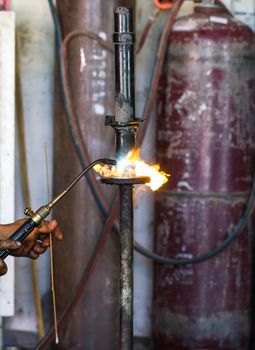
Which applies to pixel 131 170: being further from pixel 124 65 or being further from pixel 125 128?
pixel 124 65

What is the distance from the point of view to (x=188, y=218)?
3.13 meters

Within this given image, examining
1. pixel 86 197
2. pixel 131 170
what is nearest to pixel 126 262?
pixel 131 170

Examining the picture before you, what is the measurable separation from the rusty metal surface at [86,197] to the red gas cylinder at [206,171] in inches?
9.6

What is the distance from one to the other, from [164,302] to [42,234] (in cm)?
135

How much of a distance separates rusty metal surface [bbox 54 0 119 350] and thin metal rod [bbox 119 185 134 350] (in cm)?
148

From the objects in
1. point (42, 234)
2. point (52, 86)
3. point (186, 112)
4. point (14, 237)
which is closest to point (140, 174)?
point (14, 237)

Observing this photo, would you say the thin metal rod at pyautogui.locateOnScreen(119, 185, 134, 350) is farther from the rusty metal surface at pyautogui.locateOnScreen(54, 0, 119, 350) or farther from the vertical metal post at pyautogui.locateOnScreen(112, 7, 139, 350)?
the rusty metal surface at pyautogui.locateOnScreen(54, 0, 119, 350)

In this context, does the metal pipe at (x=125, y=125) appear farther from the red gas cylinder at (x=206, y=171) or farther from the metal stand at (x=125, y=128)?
the red gas cylinder at (x=206, y=171)

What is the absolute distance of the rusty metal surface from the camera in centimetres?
307

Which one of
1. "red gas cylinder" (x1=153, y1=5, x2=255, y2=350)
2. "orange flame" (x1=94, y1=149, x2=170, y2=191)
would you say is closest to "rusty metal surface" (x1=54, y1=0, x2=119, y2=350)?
"red gas cylinder" (x1=153, y1=5, x2=255, y2=350)

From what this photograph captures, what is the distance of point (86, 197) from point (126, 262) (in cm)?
153

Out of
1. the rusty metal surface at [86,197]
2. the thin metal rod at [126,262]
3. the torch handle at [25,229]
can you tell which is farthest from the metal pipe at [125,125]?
the rusty metal surface at [86,197]

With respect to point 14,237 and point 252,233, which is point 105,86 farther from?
point 14,237

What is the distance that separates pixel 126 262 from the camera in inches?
62.8
